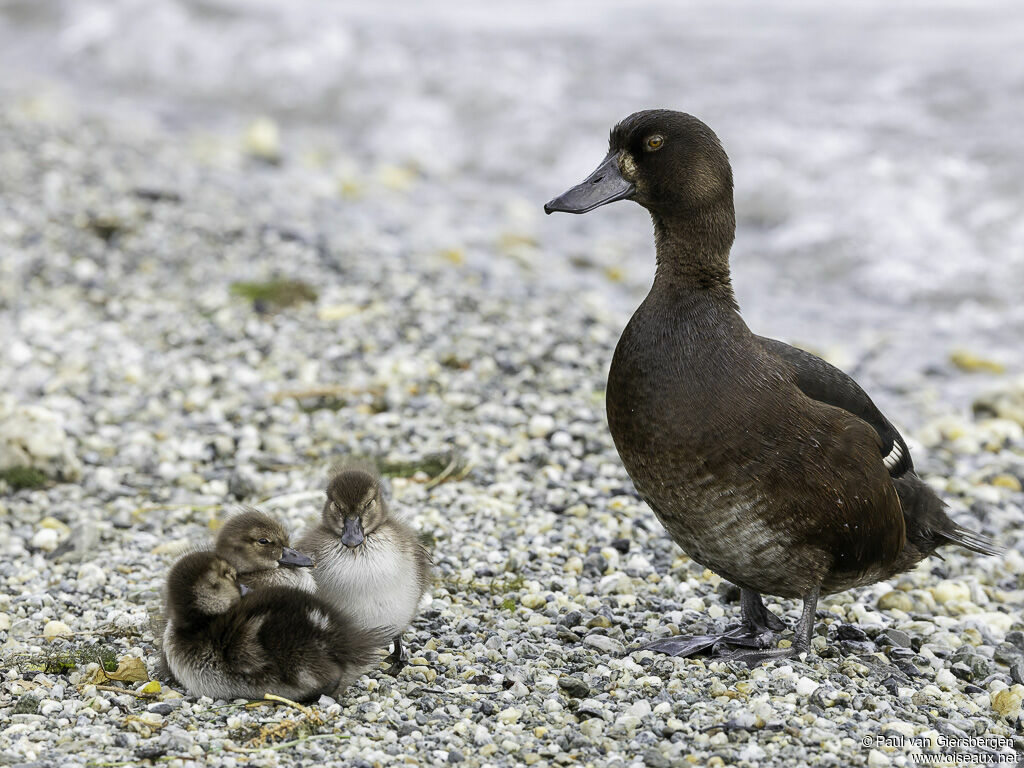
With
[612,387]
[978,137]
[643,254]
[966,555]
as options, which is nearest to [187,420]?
[612,387]

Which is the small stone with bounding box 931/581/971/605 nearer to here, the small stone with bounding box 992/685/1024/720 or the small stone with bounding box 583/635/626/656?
the small stone with bounding box 992/685/1024/720

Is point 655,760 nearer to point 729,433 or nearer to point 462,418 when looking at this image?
point 729,433

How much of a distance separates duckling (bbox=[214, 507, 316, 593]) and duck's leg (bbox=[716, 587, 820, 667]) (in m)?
1.62

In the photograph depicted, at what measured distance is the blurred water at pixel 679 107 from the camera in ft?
35.3

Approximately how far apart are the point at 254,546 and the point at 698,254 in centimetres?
199

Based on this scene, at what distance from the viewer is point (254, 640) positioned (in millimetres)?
4094

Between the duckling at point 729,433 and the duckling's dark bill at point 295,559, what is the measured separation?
122 cm

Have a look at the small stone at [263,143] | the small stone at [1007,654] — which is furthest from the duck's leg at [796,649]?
the small stone at [263,143]

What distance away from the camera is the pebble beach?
408 centimetres

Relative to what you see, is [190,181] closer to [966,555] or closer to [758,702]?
[966,555]

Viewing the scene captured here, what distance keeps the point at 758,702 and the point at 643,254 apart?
25.2ft

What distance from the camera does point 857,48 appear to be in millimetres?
17312

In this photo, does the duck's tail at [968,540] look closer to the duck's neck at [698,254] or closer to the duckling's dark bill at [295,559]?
the duck's neck at [698,254]

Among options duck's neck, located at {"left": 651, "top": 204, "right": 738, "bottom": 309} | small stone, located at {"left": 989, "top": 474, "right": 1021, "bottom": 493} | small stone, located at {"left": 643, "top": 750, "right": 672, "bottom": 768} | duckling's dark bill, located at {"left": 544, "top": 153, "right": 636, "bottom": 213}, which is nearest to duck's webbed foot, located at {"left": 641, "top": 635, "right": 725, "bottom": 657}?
small stone, located at {"left": 643, "top": 750, "right": 672, "bottom": 768}
